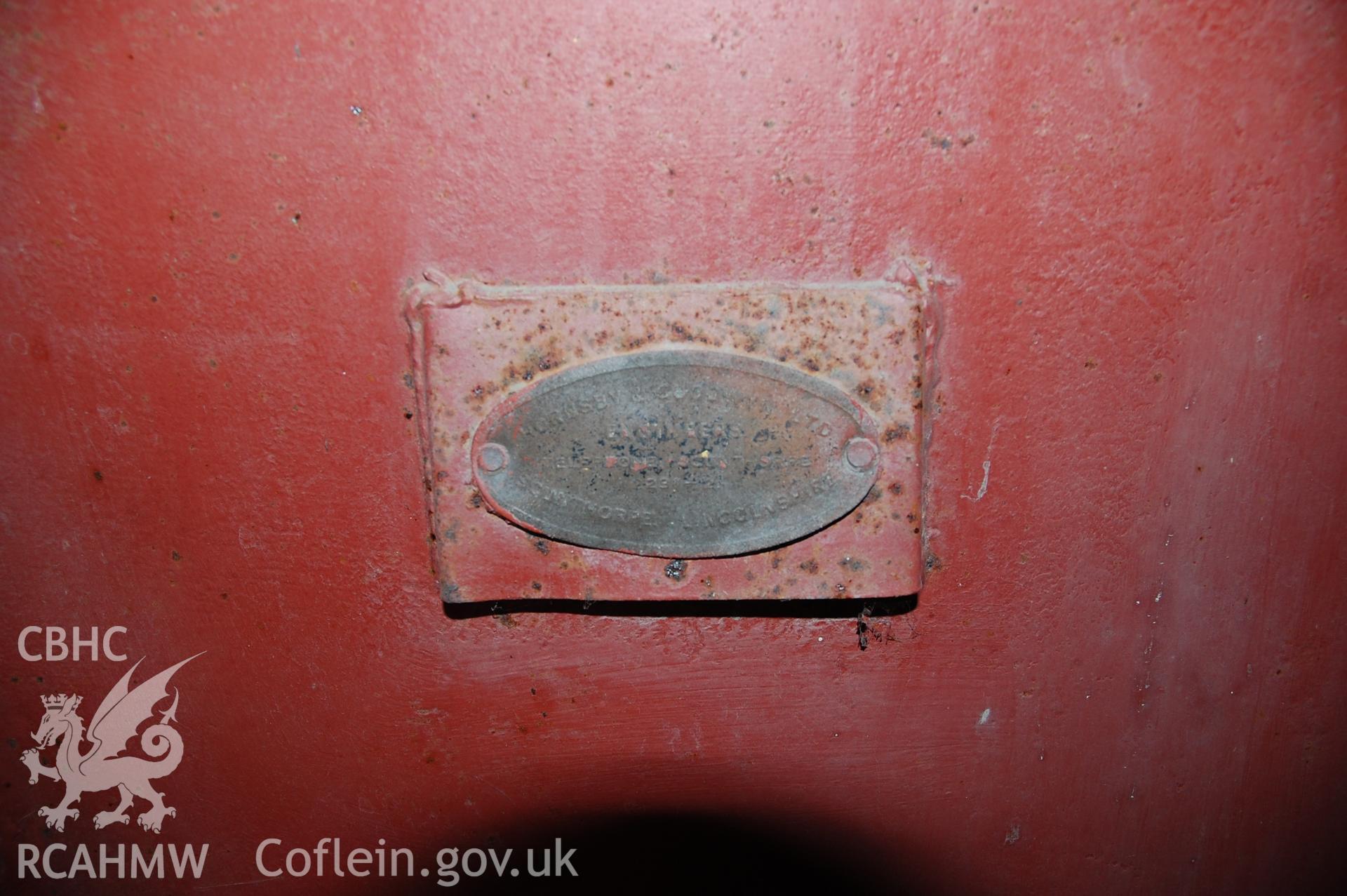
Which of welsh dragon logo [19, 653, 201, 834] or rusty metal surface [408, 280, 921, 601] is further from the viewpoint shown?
welsh dragon logo [19, 653, 201, 834]

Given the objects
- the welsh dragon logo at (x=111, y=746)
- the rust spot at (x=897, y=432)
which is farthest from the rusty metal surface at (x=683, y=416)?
the welsh dragon logo at (x=111, y=746)

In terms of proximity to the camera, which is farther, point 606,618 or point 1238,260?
point 606,618

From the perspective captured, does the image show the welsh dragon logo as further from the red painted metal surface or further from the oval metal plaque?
the oval metal plaque

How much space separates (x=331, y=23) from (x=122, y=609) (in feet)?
1.85

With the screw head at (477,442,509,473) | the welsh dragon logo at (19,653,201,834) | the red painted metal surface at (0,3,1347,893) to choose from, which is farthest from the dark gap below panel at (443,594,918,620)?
the welsh dragon logo at (19,653,201,834)

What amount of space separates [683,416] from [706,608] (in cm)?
21

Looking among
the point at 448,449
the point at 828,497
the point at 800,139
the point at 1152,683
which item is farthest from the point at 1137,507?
the point at 448,449

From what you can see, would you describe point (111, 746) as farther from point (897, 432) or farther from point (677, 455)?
point (897, 432)

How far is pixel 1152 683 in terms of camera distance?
659mm

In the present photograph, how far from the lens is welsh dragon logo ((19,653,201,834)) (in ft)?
2.21

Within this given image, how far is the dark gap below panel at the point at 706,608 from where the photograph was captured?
2.12 ft

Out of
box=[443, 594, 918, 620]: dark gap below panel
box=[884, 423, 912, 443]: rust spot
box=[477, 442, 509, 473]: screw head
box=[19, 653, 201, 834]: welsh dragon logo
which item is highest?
box=[884, 423, 912, 443]: rust spot

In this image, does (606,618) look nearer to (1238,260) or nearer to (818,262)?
(818,262)

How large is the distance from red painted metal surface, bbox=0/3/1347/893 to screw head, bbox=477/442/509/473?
0.28ft
